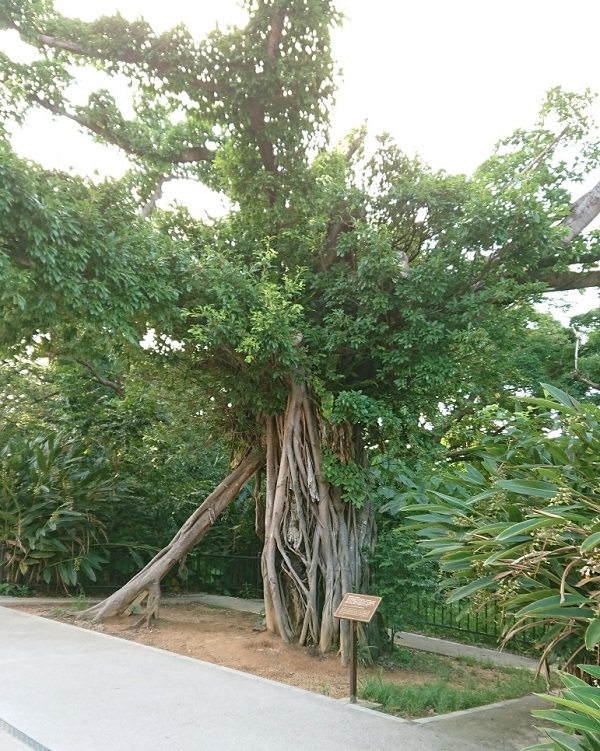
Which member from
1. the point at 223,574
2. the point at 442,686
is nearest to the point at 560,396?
the point at 442,686

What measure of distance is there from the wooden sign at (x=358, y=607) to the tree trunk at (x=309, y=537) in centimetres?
171

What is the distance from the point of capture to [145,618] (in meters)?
9.75

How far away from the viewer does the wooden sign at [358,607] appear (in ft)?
20.8

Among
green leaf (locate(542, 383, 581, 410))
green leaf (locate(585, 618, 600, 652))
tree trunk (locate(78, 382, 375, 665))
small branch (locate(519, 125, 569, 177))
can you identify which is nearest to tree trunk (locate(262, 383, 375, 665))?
tree trunk (locate(78, 382, 375, 665))

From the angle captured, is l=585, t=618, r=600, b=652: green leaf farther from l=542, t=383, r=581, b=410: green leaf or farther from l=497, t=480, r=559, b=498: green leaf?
l=542, t=383, r=581, b=410: green leaf

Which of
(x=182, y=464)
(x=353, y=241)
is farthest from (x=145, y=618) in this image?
(x=353, y=241)

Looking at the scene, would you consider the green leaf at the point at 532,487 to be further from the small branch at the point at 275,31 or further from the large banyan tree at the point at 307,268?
the small branch at the point at 275,31

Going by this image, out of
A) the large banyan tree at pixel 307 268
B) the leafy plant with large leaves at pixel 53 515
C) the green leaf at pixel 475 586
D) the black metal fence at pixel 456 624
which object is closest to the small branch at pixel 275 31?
the large banyan tree at pixel 307 268

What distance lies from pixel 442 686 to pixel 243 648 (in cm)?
273

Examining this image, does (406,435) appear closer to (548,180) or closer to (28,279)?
(548,180)

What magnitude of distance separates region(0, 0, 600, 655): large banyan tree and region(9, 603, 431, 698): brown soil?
1.00 ft

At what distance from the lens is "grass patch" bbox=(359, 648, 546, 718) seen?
6133 millimetres

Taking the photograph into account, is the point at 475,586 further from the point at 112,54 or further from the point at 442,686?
the point at 112,54

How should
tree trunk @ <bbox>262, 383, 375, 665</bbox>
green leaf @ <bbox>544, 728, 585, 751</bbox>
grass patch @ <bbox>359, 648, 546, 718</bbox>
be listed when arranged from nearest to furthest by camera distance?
green leaf @ <bbox>544, 728, 585, 751</bbox> < grass patch @ <bbox>359, 648, 546, 718</bbox> < tree trunk @ <bbox>262, 383, 375, 665</bbox>
